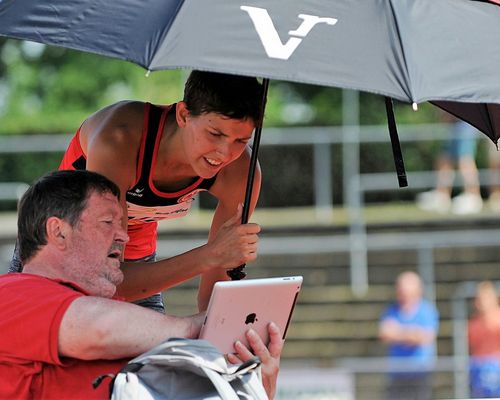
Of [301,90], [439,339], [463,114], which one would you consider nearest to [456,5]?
[463,114]

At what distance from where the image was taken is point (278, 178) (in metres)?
14.7

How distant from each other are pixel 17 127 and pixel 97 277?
12658 millimetres

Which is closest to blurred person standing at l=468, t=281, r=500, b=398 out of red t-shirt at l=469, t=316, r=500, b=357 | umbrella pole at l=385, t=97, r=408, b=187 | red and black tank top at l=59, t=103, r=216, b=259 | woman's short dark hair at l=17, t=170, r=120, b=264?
red t-shirt at l=469, t=316, r=500, b=357

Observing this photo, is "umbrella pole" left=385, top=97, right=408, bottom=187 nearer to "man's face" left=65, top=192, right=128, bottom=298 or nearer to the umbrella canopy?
the umbrella canopy

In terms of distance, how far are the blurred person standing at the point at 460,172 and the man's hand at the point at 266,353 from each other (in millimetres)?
10072

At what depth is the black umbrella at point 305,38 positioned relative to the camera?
9.72ft

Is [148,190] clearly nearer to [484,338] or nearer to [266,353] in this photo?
[266,353]

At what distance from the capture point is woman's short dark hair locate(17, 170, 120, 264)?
3.20 meters

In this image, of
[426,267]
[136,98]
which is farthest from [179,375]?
[136,98]

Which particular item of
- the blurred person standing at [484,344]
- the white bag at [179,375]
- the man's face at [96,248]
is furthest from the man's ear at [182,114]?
the blurred person standing at [484,344]

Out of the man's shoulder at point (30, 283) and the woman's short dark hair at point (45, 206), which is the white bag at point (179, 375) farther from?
the woman's short dark hair at point (45, 206)

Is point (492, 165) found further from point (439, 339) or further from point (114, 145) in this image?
point (114, 145)

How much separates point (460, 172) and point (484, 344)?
11.1 ft

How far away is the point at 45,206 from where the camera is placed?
3.20 meters
